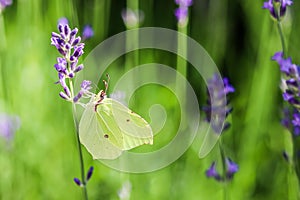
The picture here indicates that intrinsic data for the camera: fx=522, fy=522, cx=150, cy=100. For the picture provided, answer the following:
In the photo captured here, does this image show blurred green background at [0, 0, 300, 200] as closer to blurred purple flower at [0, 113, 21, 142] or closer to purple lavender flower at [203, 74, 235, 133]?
blurred purple flower at [0, 113, 21, 142]

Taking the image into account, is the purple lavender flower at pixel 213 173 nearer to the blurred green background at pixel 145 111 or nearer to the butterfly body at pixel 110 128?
the blurred green background at pixel 145 111

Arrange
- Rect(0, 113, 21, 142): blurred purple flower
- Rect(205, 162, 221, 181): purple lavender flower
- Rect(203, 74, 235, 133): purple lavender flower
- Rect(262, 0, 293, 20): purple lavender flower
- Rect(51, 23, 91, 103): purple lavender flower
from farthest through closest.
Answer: Rect(0, 113, 21, 142): blurred purple flower < Rect(205, 162, 221, 181): purple lavender flower < Rect(203, 74, 235, 133): purple lavender flower < Rect(262, 0, 293, 20): purple lavender flower < Rect(51, 23, 91, 103): purple lavender flower

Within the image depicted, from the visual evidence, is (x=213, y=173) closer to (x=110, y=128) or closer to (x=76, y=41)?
(x=110, y=128)

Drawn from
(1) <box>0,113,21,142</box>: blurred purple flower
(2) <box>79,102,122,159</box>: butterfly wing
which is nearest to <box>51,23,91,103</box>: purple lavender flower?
(2) <box>79,102,122,159</box>: butterfly wing

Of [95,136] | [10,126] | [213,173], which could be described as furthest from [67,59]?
[10,126]

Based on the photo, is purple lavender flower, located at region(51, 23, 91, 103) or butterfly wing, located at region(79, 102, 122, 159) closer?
purple lavender flower, located at region(51, 23, 91, 103)

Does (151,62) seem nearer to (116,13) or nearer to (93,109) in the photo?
(116,13)
